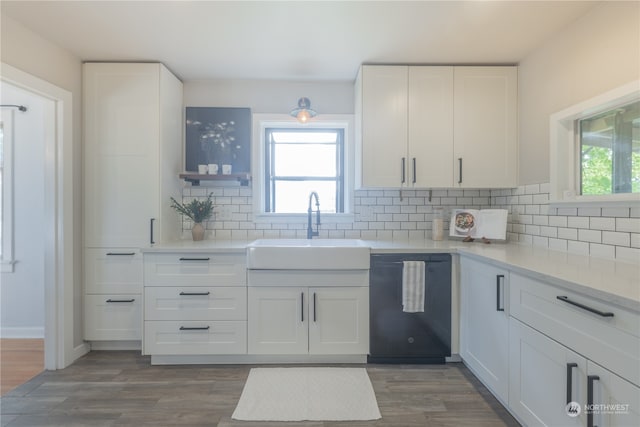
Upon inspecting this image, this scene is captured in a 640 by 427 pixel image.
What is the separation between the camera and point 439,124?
2.64 meters

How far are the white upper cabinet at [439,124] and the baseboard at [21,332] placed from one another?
11.2 ft

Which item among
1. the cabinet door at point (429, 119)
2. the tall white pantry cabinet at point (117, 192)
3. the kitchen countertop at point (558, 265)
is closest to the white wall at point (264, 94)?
the tall white pantry cabinet at point (117, 192)

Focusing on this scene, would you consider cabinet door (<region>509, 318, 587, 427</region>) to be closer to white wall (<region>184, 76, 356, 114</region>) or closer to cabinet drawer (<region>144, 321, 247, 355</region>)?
cabinet drawer (<region>144, 321, 247, 355</region>)

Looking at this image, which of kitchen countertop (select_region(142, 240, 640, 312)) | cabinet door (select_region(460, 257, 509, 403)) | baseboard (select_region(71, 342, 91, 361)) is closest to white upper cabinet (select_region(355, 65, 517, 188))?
kitchen countertop (select_region(142, 240, 640, 312))

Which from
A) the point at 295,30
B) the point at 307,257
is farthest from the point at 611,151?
the point at 295,30

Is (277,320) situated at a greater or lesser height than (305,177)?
lesser

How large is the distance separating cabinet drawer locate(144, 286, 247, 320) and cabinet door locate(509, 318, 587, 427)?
69.7 inches

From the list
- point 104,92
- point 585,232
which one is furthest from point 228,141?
point 585,232

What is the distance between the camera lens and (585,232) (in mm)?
1953

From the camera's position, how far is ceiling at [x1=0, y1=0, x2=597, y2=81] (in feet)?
6.23

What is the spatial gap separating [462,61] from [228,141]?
2.18 meters

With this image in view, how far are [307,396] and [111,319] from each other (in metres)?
1.77

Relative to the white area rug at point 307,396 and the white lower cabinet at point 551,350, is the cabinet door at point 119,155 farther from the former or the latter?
the white lower cabinet at point 551,350
